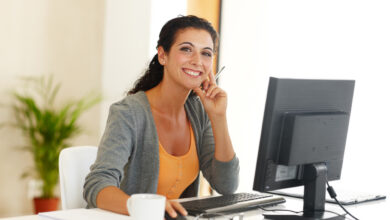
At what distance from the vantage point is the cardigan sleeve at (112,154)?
1569mm

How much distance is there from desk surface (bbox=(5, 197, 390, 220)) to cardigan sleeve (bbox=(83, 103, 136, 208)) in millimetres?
118

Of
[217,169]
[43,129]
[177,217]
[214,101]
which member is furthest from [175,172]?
[43,129]

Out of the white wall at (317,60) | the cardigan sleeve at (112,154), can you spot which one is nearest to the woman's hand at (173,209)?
the cardigan sleeve at (112,154)

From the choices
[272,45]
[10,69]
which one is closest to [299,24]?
Result: [272,45]

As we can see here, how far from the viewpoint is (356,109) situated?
3.66 meters

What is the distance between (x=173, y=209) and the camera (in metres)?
1.35

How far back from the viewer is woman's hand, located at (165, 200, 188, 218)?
4.32ft

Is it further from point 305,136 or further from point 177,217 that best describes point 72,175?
point 305,136

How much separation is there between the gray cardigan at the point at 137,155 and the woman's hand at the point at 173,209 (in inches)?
10.9

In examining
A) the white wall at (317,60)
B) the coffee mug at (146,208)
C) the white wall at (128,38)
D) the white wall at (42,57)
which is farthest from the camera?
the white wall at (128,38)

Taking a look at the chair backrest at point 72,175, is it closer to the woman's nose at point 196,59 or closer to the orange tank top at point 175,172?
the orange tank top at point 175,172

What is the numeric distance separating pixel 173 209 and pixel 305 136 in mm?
478

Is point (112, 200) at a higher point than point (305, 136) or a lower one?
lower

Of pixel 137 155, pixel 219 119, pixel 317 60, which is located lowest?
pixel 137 155
